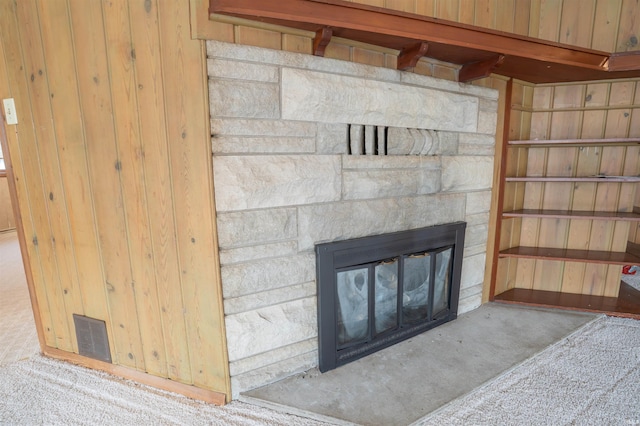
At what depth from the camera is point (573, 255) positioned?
242 centimetres

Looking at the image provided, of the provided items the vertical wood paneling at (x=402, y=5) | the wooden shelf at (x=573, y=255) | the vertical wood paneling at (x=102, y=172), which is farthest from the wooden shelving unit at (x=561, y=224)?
the vertical wood paneling at (x=102, y=172)

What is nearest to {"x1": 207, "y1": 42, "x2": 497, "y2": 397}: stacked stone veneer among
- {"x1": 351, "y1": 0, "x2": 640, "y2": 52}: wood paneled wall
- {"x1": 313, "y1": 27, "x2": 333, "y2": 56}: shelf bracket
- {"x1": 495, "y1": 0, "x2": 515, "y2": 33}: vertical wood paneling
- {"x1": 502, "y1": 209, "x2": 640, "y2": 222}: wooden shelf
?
{"x1": 313, "y1": 27, "x2": 333, "y2": 56}: shelf bracket

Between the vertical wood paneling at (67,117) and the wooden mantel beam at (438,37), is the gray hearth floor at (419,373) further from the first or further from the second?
the wooden mantel beam at (438,37)

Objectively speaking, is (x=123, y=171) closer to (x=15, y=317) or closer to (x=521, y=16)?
(x=15, y=317)

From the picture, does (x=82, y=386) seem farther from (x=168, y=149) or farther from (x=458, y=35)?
(x=458, y=35)

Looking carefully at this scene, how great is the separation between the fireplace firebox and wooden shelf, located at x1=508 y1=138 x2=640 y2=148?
2.63 ft

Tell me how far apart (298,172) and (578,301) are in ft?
8.02

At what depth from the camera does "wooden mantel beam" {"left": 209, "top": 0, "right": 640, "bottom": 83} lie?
1289 mm

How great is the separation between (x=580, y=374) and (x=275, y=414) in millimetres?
1610

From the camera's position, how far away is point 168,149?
1.41m

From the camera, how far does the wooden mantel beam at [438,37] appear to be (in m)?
1.29

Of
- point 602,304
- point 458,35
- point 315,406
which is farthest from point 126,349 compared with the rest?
point 602,304

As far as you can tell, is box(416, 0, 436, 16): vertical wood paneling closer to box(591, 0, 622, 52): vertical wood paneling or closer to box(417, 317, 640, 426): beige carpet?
box(591, 0, 622, 52): vertical wood paneling

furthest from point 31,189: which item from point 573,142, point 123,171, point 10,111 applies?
point 573,142
